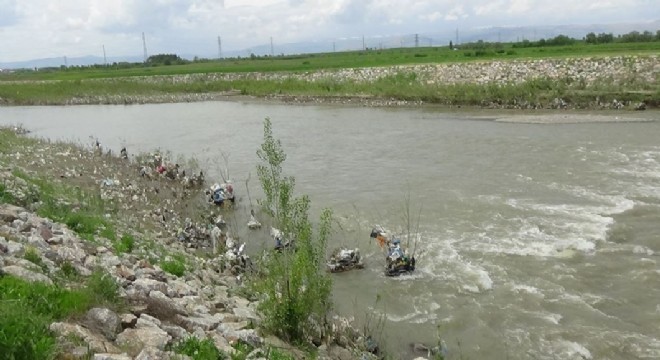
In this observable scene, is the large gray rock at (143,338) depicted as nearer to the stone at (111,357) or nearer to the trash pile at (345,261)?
the stone at (111,357)

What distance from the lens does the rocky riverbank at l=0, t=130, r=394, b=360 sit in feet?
23.2

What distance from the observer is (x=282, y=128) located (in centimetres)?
3841

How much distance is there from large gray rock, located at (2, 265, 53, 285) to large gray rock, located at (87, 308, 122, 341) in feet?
3.62

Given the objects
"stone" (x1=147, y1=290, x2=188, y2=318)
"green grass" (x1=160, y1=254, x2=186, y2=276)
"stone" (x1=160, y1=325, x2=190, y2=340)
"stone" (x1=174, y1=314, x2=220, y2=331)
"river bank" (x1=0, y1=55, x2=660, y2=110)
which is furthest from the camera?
"river bank" (x1=0, y1=55, x2=660, y2=110)

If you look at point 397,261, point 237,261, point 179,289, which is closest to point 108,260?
point 179,289

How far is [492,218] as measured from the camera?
17.3m

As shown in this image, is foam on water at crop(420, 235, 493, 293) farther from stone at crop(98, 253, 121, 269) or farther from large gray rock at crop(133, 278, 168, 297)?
stone at crop(98, 253, 121, 269)

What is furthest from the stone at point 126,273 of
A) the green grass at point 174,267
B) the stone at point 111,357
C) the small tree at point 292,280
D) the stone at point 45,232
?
the stone at point 111,357

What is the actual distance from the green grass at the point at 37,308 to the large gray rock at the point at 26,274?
0.26 metres

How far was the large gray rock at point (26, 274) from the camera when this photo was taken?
773 centimetres

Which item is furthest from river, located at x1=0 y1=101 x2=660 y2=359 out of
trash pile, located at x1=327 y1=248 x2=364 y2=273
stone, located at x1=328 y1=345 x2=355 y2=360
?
stone, located at x1=328 y1=345 x2=355 y2=360

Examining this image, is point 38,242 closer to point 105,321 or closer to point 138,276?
point 138,276

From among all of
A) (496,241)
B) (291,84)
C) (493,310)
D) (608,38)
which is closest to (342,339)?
(493,310)

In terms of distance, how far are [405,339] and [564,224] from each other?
26.4 ft
